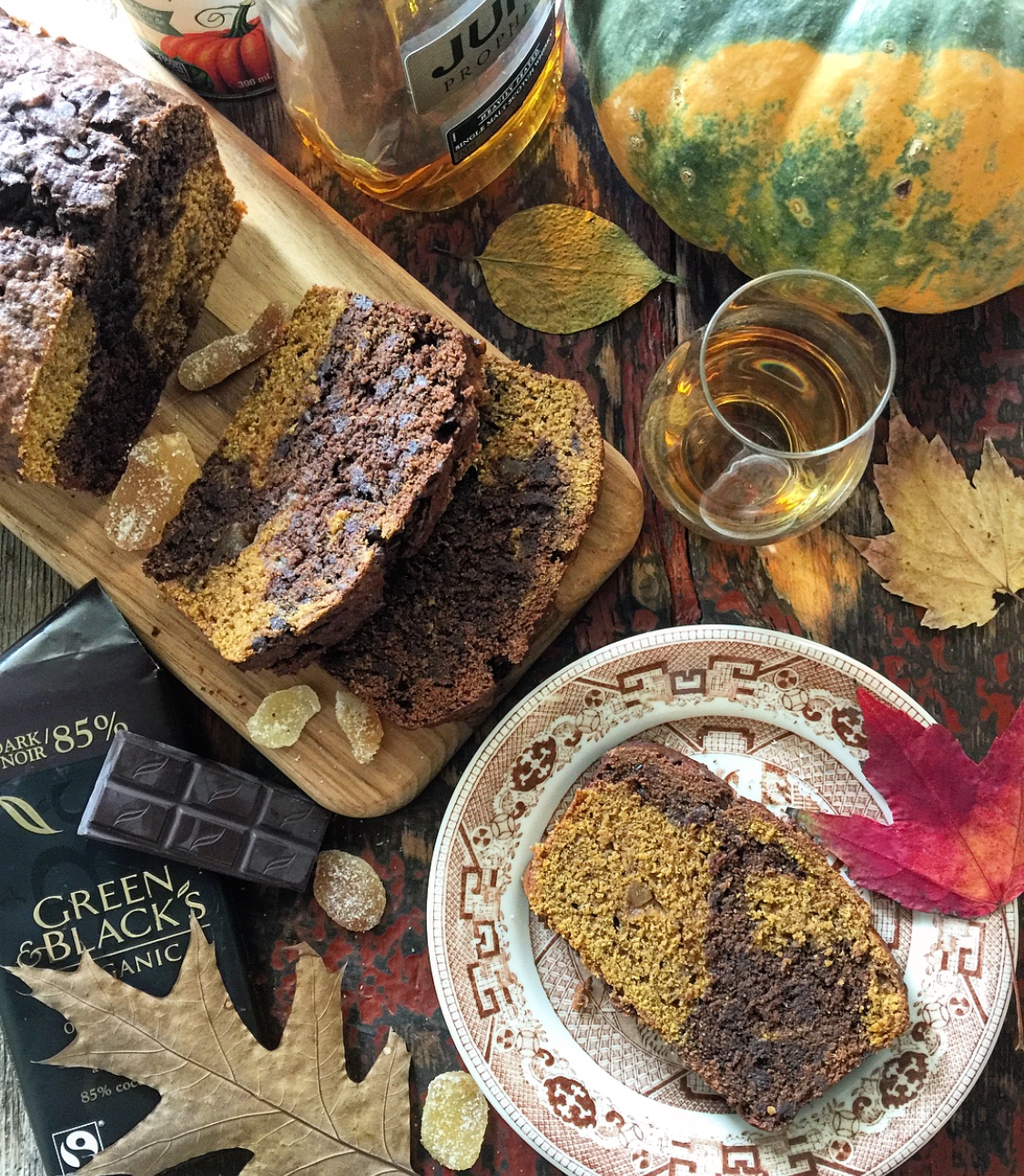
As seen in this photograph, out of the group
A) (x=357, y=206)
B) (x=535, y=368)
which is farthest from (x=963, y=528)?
(x=357, y=206)

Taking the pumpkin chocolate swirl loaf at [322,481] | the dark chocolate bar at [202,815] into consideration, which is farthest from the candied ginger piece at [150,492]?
the dark chocolate bar at [202,815]

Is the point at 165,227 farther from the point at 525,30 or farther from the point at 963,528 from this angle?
the point at 963,528

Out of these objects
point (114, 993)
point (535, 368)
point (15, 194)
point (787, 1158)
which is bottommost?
point (787, 1158)

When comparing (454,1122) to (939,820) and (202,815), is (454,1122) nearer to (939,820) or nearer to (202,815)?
(202,815)

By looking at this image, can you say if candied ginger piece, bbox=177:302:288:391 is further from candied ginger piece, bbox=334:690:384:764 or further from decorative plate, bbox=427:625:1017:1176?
decorative plate, bbox=427:625:1017:1176

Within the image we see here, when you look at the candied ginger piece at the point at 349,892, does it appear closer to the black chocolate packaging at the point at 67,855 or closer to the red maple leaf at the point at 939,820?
the black chocolate packaging at the point at 67,855

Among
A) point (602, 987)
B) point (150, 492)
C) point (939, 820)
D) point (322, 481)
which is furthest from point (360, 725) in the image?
point (939, 820)
